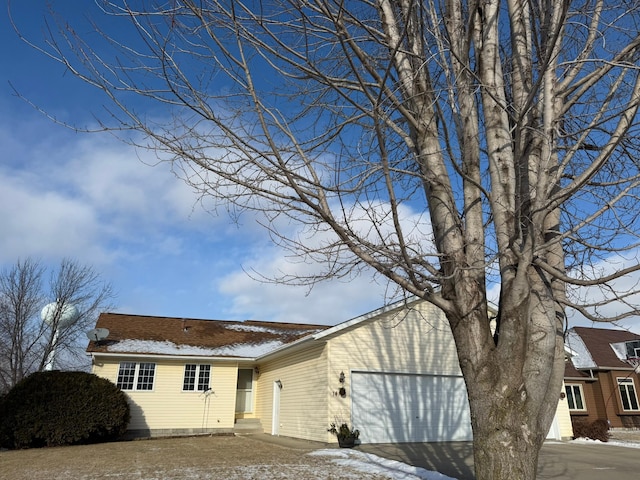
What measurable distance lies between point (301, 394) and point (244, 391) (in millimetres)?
5368

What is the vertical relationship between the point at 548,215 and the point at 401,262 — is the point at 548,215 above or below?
above

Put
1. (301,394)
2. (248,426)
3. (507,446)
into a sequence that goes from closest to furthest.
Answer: (507,446)
(301,394)
(248,426)

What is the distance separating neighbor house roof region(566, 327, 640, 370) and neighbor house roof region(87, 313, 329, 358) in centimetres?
1439

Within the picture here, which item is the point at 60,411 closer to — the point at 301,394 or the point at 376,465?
the point at 301,394

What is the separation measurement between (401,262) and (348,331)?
1059 cm

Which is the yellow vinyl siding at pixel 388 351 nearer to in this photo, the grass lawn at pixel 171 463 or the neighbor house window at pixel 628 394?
the grass lawn at pixel 171 463

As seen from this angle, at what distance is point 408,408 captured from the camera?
45.7 feet

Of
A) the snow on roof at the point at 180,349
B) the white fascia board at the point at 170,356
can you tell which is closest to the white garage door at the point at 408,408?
the snow on roof at the point at 180,349

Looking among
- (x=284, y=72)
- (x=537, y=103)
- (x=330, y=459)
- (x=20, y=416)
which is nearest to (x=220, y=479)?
(x=330, y=459)

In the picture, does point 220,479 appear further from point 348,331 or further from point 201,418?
point 201,418

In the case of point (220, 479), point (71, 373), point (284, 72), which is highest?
point (284, 72)

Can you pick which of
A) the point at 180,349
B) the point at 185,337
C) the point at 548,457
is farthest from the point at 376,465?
the point at 185,337

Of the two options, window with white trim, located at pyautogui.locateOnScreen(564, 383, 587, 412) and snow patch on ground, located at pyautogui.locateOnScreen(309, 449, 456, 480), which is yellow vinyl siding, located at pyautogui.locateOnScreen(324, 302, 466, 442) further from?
window with white trim, located at pyautogui.locateOnScreen(564, 383, 587, 412)

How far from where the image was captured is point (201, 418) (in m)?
16.9
